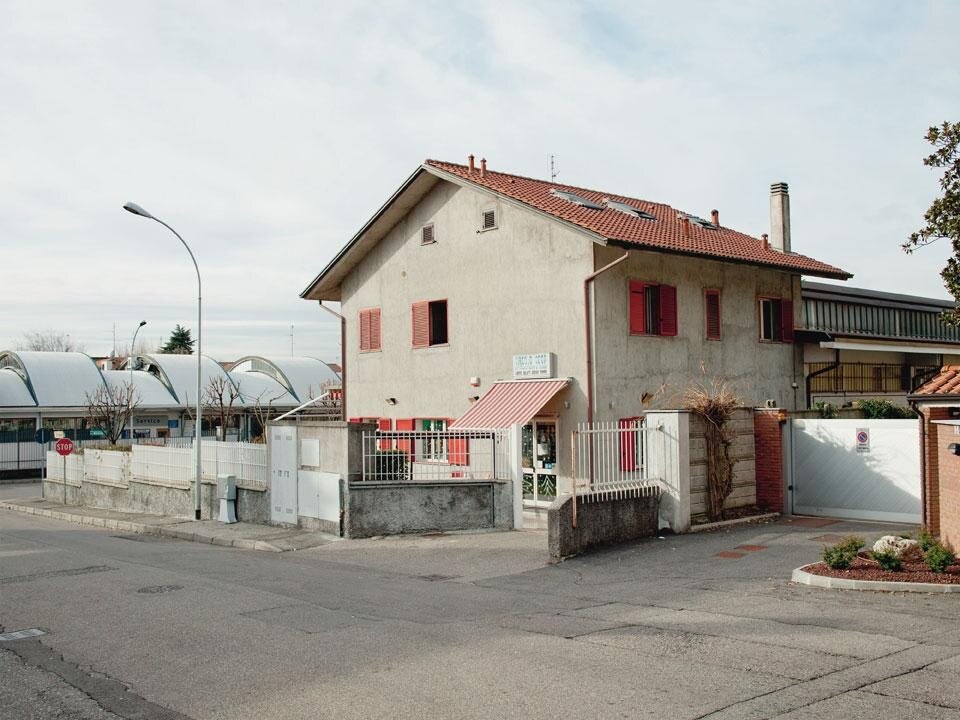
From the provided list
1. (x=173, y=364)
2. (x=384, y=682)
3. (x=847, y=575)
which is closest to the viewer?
(x=384, y=682)

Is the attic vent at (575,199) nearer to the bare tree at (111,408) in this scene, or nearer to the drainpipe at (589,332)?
the drainpipe at (589,332)

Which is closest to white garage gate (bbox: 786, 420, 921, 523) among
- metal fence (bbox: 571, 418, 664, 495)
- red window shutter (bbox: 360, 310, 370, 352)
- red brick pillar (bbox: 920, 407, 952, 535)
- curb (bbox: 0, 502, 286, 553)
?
red brick pillar (bbox: 920, 407, 952, 535)

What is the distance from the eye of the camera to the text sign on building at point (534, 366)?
2073 cm

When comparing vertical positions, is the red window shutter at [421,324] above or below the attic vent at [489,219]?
below

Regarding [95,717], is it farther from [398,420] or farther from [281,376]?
[281,376]

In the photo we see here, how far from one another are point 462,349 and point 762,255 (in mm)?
8194

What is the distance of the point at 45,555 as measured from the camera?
55.8 feet

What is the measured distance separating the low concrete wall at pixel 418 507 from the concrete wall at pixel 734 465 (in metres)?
3.65

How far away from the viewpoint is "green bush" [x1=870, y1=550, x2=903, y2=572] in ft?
36.8

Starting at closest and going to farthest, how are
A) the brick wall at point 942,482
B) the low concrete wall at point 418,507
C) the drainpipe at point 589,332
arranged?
the brick wall at point 942,482 < the low concrete wall at point 418,507 < the drainpipe at point 589,332

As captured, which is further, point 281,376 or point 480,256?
point 281,376

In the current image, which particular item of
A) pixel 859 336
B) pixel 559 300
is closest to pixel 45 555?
pixel 559 300

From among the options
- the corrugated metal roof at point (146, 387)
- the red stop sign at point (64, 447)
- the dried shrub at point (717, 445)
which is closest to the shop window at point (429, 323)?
the dried shrub at point (717, 445)

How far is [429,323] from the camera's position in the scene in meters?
24.0
